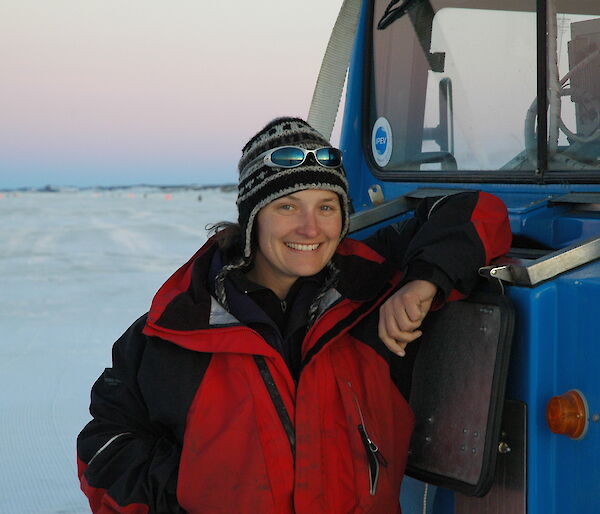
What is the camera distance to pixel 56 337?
6.47 m

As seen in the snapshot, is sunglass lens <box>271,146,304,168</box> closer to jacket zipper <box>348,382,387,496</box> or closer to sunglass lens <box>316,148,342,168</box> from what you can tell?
sunglass lens <box>316,148,342,168</box>

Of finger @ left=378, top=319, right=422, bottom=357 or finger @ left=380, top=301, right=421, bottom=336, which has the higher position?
finger @ left=380, top=301, right=421, bottom=336

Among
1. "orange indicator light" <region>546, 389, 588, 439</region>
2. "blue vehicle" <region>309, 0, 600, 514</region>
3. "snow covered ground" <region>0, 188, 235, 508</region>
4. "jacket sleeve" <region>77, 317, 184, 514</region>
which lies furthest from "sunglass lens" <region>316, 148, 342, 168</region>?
"snow covered ground" <region>0, 188, 235, 508</region>

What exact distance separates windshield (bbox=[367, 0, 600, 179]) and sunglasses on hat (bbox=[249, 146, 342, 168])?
0.53m

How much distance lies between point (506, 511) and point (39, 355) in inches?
197

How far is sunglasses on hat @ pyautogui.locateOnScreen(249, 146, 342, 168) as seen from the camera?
1900 millimetres

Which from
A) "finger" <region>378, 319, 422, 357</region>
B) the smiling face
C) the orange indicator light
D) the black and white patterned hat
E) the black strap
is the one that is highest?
the black and white patterned hat

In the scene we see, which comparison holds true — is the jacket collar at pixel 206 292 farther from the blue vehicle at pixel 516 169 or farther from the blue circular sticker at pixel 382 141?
the blue circular sticker at pixel 382 141

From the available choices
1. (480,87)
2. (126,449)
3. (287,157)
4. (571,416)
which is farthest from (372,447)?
(480,87)

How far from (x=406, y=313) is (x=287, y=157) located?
1.69 ft

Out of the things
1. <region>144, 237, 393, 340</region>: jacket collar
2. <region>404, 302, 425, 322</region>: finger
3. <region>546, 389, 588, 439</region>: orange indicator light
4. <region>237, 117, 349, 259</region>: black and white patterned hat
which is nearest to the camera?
<region>546, 389, 588, 439</region>: orange indicator light

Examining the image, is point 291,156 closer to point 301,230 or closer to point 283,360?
point 301,230

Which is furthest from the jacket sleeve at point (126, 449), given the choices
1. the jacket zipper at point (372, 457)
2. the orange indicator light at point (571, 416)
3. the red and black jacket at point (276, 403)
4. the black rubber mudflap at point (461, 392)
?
the orange indicator light at point (571, 416)

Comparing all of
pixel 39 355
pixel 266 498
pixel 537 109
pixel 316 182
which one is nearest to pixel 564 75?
pixel 537 109
